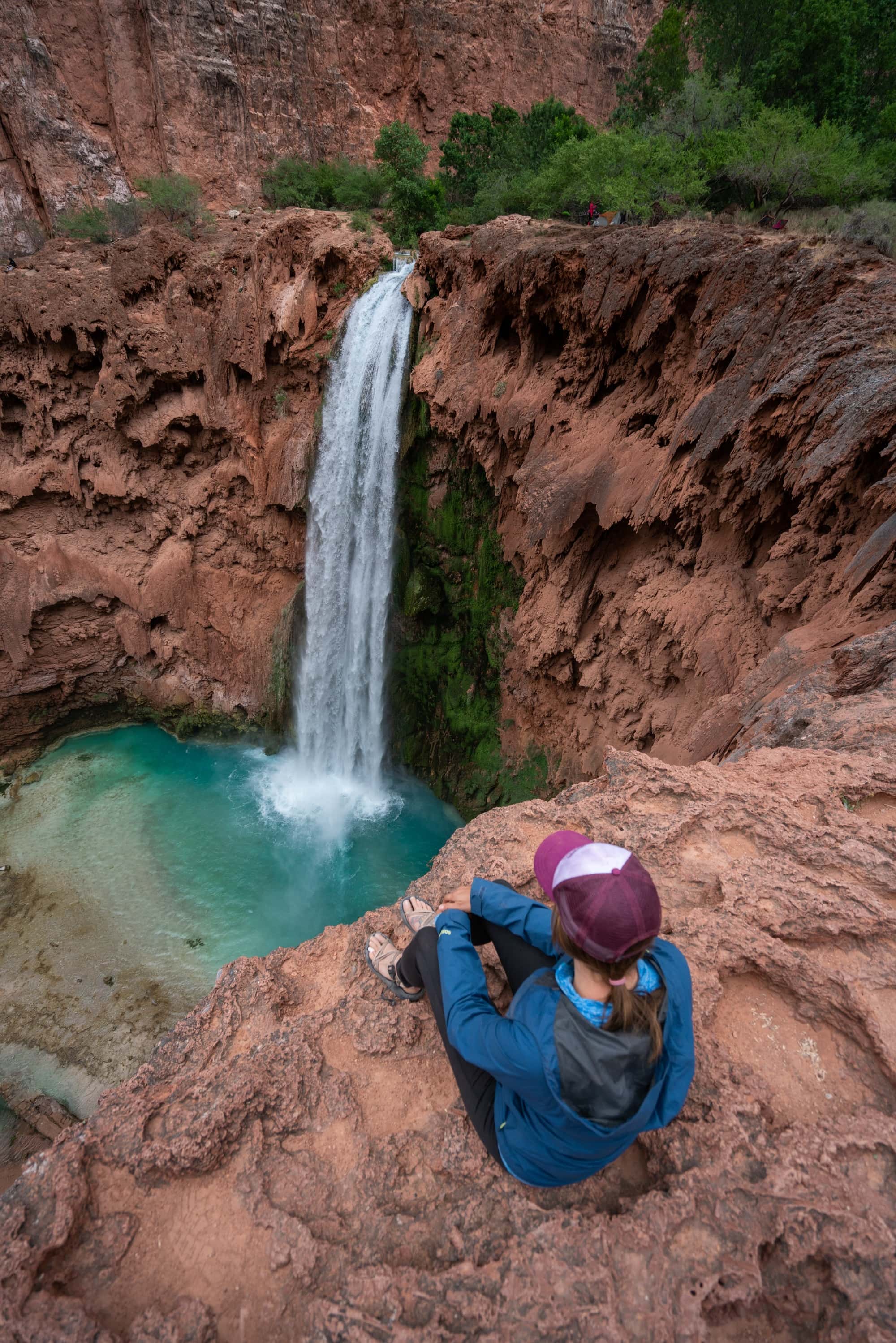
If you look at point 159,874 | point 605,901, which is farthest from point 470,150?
point 605,901

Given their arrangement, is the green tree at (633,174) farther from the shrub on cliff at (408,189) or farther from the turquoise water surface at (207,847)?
the turquoise water surface at (207,847)

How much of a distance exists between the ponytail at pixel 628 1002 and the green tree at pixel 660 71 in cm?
1833

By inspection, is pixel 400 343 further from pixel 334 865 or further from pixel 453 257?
pixel 334 865

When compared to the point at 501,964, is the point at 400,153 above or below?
above

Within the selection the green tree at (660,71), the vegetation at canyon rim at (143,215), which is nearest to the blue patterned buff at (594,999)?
the vegetation at canyon rim at (143,215)

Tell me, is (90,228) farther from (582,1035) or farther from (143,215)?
(582,1035)

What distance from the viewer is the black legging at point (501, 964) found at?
1864 millimetres

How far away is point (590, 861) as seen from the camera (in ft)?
5.15

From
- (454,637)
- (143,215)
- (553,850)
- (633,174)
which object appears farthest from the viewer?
(143,215)

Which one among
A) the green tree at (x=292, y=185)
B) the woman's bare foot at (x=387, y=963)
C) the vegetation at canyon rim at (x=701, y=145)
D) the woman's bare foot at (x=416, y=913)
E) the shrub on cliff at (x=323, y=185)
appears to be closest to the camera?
the woman's bare foot at (x=387, y=963)

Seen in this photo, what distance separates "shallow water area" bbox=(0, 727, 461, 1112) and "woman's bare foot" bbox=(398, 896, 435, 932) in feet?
23.0

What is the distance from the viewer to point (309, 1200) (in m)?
1.87

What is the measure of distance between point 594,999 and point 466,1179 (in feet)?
2.81

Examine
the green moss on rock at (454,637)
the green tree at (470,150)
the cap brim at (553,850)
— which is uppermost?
the green tree at (470,150)
